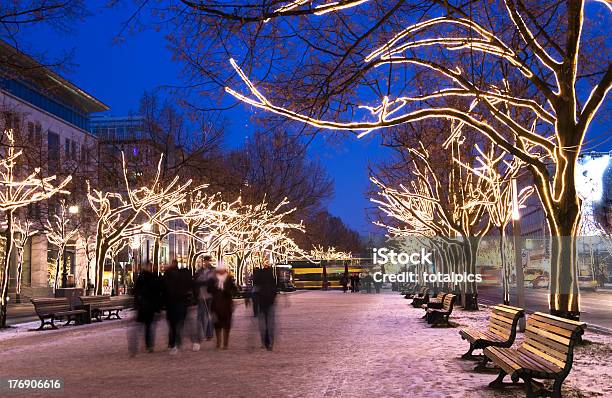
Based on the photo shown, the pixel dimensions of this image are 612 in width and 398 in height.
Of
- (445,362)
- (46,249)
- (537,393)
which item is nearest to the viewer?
(537,393)

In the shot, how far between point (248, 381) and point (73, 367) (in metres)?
3.67

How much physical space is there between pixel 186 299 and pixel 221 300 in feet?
2.42

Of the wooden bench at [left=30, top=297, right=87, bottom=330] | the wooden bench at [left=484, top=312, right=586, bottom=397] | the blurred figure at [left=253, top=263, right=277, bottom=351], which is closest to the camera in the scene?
the wooden bench at [left=484, top=312, right=586, bottom=397]

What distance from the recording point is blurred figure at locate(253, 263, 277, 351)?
47.3 ft

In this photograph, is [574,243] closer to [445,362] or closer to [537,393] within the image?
[445,362]

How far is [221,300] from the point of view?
15.2 m

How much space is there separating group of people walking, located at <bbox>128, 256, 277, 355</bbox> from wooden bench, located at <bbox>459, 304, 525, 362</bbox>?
414 cm

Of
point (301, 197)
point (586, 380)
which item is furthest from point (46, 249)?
point (586, 380)

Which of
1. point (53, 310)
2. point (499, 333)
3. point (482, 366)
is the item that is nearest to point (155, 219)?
point (53, 310)

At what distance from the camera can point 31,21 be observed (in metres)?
13.5

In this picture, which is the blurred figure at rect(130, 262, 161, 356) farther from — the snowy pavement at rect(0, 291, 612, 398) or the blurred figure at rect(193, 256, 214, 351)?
the blurred figure at rect(193, 256, 214, 351)

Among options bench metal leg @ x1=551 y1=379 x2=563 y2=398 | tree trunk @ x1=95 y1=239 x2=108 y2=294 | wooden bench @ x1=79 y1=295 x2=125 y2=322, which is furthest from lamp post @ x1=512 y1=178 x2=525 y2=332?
tree trunk @ x1=95 y1=239 x2=108 y2=294

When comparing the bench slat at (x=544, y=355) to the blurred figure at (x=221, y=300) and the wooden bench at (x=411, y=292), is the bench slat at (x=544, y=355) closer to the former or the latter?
the blurred figure at (x=221, y=300)

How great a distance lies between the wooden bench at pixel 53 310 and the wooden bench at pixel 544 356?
609 inches
